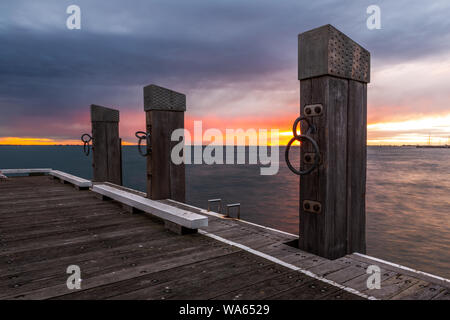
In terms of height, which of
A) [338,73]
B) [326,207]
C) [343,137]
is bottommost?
[326,207]

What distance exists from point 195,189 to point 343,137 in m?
38.3

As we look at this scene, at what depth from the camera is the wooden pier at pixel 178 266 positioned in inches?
101

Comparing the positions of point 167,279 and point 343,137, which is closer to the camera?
point 167,279

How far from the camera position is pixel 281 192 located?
37656 mm

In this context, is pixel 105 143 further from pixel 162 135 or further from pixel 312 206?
pixel 312 206

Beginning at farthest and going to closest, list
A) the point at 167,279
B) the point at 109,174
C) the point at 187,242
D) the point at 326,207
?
the point at 109,174 < the point at 187,242 < the point at 326,207 < the point at 167,279

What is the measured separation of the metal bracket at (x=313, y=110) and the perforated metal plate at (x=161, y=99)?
3610 mm

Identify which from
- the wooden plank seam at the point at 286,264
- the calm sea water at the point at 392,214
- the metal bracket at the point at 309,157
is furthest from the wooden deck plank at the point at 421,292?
the calm sea water at the point at 392,214

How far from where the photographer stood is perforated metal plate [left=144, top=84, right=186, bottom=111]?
6029 millimetres

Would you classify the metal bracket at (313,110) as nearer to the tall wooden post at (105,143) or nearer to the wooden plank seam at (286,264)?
the wooden plank seam at (286,264)

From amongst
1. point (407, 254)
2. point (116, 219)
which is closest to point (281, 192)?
point (407, 254)

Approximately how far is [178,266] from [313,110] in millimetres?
2349

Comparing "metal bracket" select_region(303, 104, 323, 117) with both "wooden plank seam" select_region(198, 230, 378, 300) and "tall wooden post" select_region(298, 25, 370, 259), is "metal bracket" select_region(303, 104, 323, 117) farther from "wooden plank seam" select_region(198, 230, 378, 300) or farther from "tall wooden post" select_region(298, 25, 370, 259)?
"wooden plank seam" select_region(198, 230, 378, 300)
